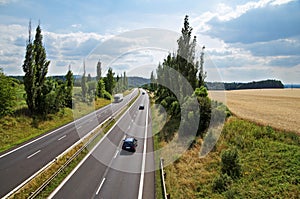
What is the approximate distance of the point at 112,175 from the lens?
59.3 feet

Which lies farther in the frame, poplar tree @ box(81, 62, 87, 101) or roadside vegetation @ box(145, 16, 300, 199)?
poplar tree @ box(81, 62, 87, 101)

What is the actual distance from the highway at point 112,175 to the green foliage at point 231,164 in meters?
5.20

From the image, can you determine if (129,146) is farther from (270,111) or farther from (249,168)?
(270,111)

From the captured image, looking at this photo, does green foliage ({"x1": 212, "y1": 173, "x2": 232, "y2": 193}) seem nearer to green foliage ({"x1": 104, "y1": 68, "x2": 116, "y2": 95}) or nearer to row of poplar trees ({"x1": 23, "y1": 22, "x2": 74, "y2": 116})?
row of poplar trees ({"x1": 23, "y1": 22, "x2": 74, "y2": 116})

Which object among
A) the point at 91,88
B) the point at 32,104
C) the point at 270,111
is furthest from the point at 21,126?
the point at 91,88

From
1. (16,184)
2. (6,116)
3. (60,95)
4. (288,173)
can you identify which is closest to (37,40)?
(60,95)

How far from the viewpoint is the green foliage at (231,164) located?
641 inches

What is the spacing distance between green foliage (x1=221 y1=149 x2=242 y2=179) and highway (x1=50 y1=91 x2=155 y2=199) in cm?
520

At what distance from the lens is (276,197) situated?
12.7 meters

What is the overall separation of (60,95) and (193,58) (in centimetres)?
2392

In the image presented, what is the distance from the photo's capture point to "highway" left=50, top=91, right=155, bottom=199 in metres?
15.1

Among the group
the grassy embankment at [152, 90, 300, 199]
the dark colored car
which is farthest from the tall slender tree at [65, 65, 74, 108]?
the grassy embankment at [152, 90, 300, 199]

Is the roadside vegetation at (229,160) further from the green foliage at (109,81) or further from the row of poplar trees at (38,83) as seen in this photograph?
the green foliage at (109,81)

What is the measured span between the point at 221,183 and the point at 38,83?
32829 mm
